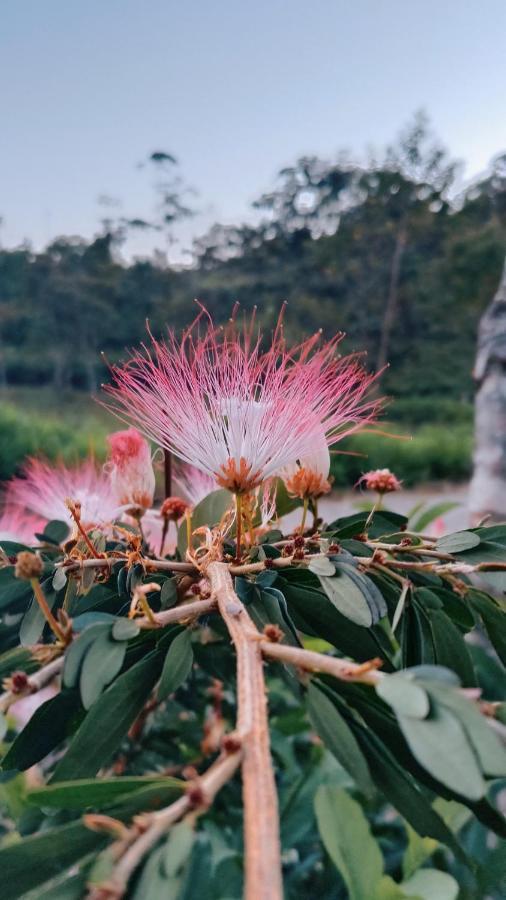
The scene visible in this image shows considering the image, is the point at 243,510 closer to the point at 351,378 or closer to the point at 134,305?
the point at 351,378

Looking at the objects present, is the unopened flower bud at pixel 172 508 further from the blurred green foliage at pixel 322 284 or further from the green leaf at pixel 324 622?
the blurred green foliage at pixel 322 284

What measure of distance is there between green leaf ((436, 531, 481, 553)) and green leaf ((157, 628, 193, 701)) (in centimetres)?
19

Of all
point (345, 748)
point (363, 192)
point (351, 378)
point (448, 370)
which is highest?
point (363, 192)

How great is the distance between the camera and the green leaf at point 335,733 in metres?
0.31

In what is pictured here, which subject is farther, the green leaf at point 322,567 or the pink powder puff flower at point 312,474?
the pink powder puff flower at point 312,474

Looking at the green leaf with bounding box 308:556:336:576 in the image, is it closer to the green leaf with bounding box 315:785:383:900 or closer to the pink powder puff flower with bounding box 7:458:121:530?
the pink powder puff flower with bounding box 7:458:121:530

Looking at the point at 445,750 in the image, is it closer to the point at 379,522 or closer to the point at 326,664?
the point at 326,664

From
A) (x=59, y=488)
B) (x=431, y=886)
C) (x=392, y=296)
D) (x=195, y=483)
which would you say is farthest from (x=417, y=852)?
(x=392, y=296)

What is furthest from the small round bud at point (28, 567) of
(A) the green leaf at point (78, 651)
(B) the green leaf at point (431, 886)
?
(B) the green leaf at point (431, 886)

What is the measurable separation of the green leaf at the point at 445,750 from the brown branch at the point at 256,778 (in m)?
0.06

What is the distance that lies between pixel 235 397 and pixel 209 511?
103mm

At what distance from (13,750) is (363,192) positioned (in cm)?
1825

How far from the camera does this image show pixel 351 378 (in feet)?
1.96

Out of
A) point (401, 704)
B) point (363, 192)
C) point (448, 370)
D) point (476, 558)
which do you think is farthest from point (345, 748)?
point (363, 192)
